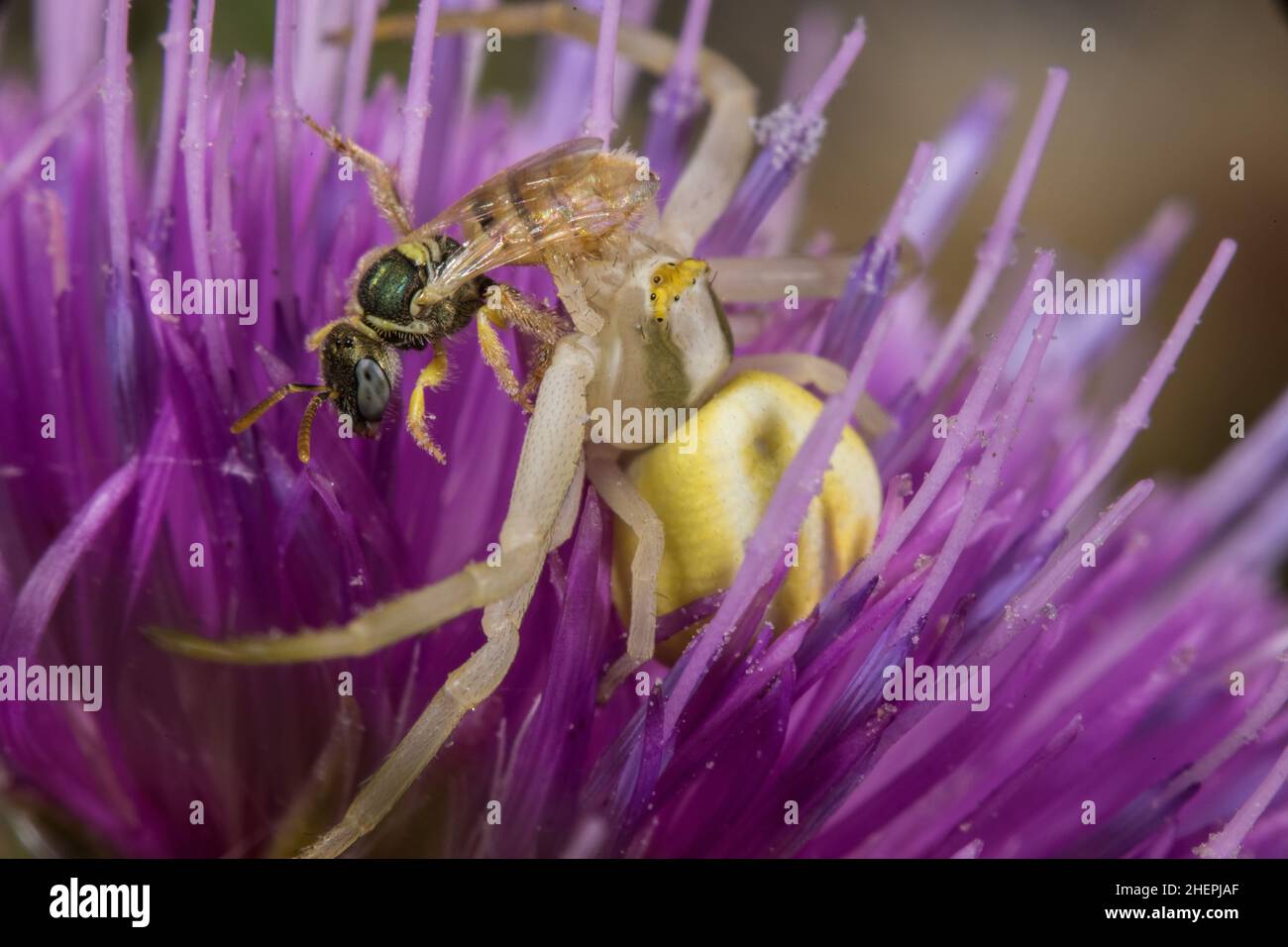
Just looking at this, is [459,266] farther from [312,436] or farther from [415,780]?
[415,780]

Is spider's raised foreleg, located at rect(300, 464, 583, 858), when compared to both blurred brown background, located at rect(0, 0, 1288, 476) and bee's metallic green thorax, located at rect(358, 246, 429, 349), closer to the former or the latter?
bee's metallic green thorax, located at rect(358, 246, 429, 349)

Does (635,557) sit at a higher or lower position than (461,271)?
lower

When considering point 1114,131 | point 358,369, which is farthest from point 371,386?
point 1114,131

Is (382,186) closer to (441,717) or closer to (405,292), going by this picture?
(405,292)

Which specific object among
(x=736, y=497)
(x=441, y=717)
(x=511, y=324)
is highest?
(x=511, y=324)

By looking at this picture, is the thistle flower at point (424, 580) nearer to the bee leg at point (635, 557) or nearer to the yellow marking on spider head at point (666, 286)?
the bee leg at point (635, 557)

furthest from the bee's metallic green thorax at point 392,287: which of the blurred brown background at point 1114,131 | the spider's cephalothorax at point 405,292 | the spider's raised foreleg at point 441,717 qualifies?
the blurred brown background at point 1114,131
